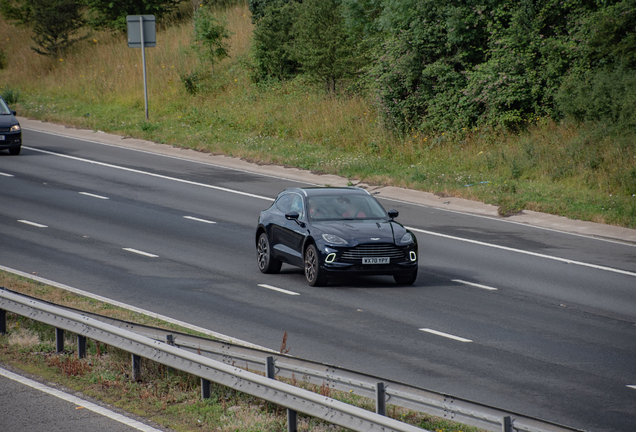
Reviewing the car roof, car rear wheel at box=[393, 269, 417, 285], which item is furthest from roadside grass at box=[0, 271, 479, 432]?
the car roof

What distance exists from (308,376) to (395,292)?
6.28 m

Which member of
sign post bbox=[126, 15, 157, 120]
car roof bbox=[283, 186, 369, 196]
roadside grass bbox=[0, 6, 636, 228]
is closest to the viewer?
car roof bbox=[283, 186, 369, 196]

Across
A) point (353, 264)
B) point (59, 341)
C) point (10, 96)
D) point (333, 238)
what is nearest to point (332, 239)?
point (333, 238)

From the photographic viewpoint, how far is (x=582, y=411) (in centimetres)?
784

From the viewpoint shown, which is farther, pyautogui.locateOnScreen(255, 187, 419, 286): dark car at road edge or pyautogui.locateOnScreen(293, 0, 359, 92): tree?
pyautogui.locateOnScreen(293, 0, 359, 92): tree

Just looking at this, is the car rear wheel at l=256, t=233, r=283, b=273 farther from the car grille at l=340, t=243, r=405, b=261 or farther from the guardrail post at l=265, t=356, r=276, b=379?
the guardrail post at l=265, t=356, r=276, b=379

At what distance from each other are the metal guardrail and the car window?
6.22 metres

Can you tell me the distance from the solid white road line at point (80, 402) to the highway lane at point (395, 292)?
284 centimetres

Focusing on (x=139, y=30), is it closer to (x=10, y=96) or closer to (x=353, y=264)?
(x=10, y=96)

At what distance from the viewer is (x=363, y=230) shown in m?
13.6

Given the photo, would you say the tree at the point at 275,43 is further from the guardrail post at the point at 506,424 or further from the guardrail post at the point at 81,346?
the guardrail post at the point at 506,424

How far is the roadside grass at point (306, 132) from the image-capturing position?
21.3m

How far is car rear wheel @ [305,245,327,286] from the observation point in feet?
44.0

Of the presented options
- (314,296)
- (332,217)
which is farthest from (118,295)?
(332,217)
